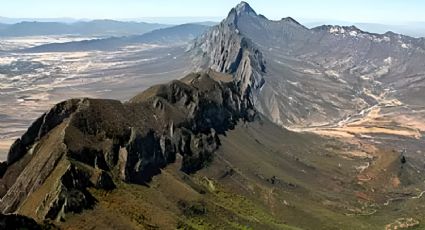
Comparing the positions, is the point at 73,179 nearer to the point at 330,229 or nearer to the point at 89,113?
the point at 89,113

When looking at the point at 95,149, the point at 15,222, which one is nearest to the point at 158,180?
the point at 95,149

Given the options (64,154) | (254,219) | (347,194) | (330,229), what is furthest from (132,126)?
(347,194)

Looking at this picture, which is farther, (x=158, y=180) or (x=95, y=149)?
(x=158, y=180)

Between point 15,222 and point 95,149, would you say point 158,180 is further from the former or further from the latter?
point 15,222

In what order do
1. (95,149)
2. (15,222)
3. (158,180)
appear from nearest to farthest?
1. (15,222)
2. (95,149)
3. (158,180)

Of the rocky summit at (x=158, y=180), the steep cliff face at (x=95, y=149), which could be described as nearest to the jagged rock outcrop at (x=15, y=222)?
the rocky summit at (x=158, y=180)

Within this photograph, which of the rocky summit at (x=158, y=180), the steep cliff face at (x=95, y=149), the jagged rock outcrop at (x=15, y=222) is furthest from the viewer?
the rocky summit at (x=158, y=180)

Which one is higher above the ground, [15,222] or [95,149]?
[15,222]

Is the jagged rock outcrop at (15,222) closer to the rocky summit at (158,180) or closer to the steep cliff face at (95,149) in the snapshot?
the rocky summit at (158,180)

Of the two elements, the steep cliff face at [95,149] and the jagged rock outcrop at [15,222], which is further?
the steep cliff face at [95,149]
